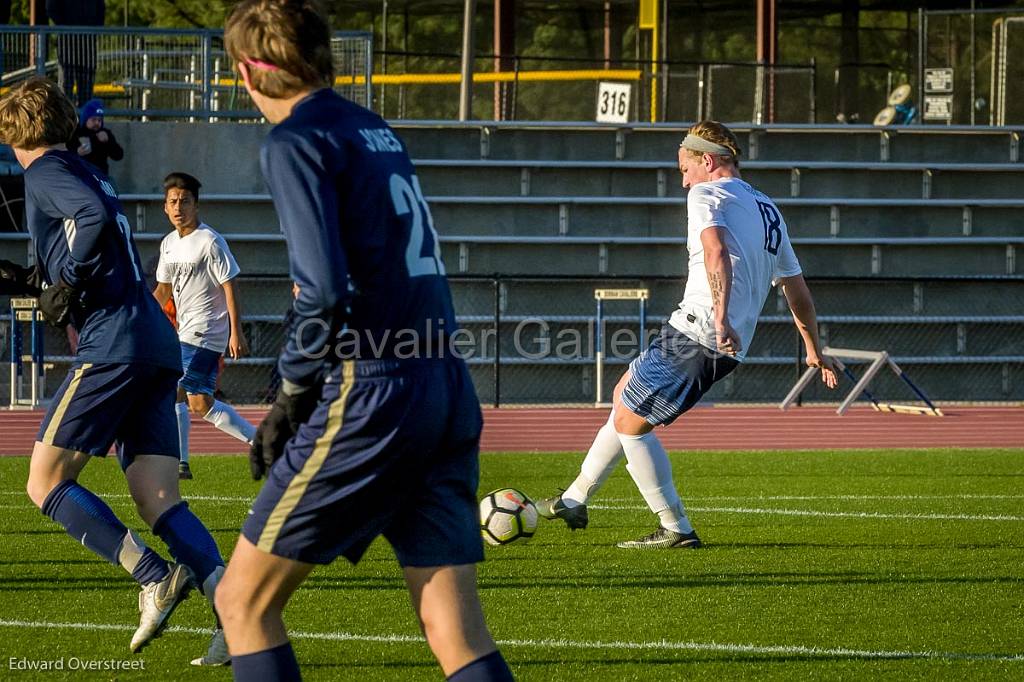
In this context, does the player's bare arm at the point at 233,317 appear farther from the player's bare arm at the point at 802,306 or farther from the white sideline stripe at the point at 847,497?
the player's bare arm at the point at 802,306

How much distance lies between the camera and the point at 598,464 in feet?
25.3

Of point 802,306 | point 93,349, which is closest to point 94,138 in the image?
point 802,306

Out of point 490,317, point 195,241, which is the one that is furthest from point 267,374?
point 195,241

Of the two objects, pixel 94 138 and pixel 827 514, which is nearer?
pixel 827 514

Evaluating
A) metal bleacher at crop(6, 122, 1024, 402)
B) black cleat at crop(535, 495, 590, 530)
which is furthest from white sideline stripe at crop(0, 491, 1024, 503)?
metal bleacher at crop(6, 122, 1024, 402)

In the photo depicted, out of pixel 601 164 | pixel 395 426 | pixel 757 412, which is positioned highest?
pixel 601 164

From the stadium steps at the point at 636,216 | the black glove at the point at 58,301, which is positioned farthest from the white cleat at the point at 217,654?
the stadium steps at the point at 636,216

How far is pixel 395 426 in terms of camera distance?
3365 millimetres

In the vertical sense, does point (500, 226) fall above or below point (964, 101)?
below

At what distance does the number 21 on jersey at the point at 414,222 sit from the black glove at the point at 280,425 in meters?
0.37

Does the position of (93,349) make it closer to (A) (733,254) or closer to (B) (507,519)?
(B) (507,519)

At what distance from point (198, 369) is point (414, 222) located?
23.5 ft

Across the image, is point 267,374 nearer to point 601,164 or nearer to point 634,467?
point 601,164

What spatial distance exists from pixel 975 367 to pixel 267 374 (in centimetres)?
1028
